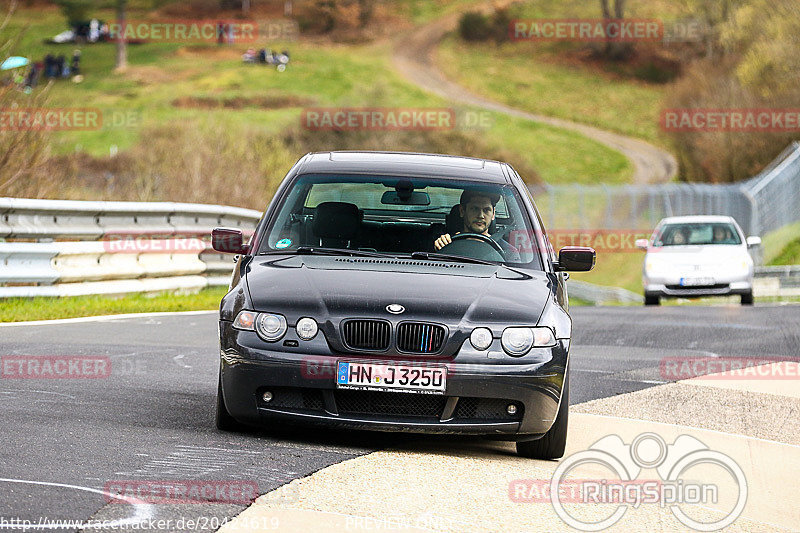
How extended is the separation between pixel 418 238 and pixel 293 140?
72461mm

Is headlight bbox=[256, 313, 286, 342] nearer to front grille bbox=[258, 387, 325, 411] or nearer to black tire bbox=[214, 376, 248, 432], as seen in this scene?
front grille bbox=[258, 387, 325, 411]

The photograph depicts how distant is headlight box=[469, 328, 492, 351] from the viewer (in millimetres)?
6758

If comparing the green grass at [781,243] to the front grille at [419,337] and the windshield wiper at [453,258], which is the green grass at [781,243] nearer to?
the windshield wiper at [453,258]

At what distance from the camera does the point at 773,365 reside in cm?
1216

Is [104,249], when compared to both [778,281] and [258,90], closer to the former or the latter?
[778,281]

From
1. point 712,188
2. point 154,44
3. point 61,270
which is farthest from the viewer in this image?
point 154,44

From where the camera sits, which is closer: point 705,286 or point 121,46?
point 705,286

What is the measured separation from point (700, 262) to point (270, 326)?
1636 cm

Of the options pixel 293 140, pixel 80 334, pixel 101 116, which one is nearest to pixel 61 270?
pixel 80 334

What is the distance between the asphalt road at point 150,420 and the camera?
5543 mm

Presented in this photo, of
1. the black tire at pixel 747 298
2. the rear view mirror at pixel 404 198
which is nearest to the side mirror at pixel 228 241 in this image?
the rear view mirror at pixel 404 198

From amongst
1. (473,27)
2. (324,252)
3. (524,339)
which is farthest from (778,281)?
(473,27)

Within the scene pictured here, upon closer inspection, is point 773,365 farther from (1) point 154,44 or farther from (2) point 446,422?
(1) point 154,44

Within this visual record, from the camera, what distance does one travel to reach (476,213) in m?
8.05
